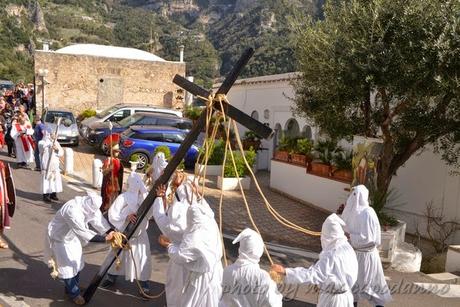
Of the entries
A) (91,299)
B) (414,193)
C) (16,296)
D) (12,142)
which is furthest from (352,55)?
(12,142)

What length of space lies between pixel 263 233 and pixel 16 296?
5247 millimetres

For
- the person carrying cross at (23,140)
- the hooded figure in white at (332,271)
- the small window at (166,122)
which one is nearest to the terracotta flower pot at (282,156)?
the small window at (166,122)

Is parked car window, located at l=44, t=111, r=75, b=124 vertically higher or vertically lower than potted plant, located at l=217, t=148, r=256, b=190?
higher

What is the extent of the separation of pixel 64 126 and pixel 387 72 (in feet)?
44.2

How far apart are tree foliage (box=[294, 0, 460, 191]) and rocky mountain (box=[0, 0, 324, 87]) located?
174 ft

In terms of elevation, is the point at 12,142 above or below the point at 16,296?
above

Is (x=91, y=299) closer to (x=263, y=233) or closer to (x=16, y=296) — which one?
(x=16, y=296)

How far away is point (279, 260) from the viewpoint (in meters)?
8.24

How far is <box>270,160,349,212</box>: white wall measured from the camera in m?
11.5

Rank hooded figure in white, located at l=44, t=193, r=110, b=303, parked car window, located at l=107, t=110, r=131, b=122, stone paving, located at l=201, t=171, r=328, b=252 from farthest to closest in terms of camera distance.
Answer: parked car window, located at l=107, t=110, r=131, b=122, stone paving, located at l=201, t=171, r=328, b=252, hooded figure in white, located at l=44, t=193, r=110, b=303

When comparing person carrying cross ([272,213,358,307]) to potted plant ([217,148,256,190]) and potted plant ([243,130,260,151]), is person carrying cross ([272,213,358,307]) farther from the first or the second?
potted plant ([243,130,260,151])

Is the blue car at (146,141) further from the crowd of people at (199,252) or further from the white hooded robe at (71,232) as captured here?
the white hooded robe at (71,232)

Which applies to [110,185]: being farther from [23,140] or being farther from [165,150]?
[23,140]

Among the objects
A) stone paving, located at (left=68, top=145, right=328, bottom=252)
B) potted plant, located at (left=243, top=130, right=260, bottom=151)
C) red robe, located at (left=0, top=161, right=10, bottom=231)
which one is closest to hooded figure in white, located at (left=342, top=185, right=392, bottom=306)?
stone paving, located at (left=68, top=145, right=328, bottom=252)
